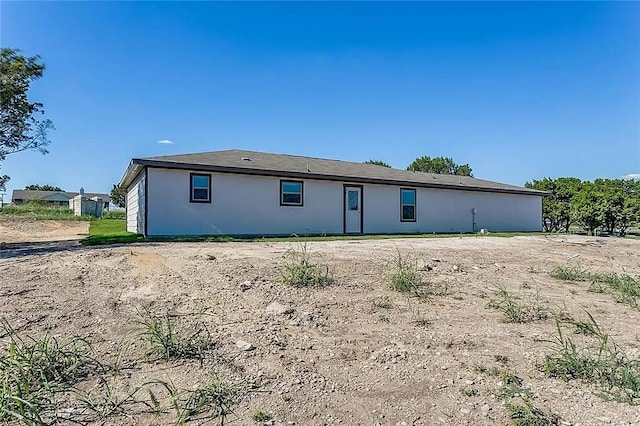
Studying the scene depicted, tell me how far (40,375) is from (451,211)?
18127 mm

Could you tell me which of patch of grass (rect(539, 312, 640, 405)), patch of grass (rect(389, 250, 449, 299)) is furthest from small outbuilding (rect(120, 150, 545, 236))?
patch of grass (rect(539, 312, 640, 405))

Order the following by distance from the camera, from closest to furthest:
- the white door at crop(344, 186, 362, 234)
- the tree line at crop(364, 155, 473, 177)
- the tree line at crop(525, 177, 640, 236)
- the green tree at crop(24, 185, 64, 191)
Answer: the white door at crop(344, 186, 362, 234)
the tree line at crop(525, 177, 640, 236)
the tree line at crop(364, 155, 473, 177)
the green tree at crop(24, 185, 64, 191)

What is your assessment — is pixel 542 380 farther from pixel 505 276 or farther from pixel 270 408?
pixel 505 276

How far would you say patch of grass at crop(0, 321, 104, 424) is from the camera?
2.31m

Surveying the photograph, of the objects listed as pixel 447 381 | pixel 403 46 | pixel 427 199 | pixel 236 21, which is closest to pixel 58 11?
pixel 236 21

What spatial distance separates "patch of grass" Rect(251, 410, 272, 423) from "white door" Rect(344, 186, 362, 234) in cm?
1340

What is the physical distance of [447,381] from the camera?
2.91 metres

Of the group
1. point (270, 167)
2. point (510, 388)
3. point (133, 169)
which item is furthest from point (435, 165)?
point (510, 388)

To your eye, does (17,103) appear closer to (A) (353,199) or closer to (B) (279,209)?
(B) (279,209)

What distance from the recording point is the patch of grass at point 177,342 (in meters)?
3.23

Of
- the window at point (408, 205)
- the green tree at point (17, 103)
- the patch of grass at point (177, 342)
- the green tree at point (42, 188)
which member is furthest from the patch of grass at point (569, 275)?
the green tree at point (42, 188)

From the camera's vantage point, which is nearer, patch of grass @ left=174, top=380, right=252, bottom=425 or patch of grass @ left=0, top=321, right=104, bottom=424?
patch of grass @ left=0, top=321, right=104, bottom=424

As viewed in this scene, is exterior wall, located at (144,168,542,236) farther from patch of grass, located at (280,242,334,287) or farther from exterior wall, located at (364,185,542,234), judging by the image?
patch of grass, located at (280,242,334,287)

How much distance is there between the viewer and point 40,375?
2.72 metres
